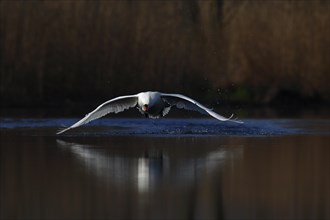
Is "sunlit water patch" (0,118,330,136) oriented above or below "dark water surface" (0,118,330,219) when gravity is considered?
above

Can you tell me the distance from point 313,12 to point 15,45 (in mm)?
6059

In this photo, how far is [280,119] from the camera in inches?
668

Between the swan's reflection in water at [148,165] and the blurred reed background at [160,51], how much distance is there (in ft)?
21.4

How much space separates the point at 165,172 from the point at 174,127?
5126 millimetres

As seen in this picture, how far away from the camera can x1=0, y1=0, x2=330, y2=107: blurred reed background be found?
19.0 meters

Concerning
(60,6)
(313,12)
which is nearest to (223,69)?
(313,12)

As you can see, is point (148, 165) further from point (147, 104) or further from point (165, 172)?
point (147, 104)

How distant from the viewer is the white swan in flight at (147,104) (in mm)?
12820

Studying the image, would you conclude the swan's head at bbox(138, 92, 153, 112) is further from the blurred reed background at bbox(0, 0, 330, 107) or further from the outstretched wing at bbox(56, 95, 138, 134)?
the blurred reed background at bbox(0, 0, 330, 107)

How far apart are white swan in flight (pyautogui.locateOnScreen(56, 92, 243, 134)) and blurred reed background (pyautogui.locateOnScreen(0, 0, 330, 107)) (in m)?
5.77

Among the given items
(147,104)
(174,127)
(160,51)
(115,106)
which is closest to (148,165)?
(147,104)

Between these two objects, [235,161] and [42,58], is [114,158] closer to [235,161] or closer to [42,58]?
[235,161]

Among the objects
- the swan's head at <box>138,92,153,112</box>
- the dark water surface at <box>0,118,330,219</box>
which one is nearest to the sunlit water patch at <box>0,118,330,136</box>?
the dark water surface at <box>0,118,330,219</box>

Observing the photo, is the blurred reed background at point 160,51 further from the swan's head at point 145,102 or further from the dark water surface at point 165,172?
the swan's head at point 145,102
